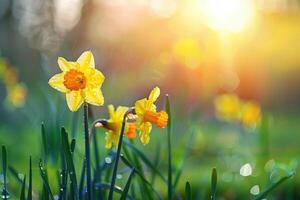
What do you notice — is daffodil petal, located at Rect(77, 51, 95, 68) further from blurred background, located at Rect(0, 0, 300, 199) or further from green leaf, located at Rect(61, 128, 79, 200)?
blurred background, located at Rect(0, 0, 300, 199)

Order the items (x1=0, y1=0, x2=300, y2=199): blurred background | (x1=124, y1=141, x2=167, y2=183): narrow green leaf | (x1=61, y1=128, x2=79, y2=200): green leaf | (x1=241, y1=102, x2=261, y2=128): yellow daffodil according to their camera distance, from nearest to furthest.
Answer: (x1=61, y1=128, x2=79, y2=200): green leaf, (x1=124, y1=141, x2=167, y2=183): narrow green leaf, (x1=241, y1=102, x2=261, y2=128): yellow daffodil, (x1=0, y1=0, x2=300, y2=199): blurred background

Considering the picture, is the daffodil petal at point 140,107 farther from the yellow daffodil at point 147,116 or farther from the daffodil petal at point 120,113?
the daffodil petal at point 120,113

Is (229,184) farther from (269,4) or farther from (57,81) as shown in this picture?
(269,4)

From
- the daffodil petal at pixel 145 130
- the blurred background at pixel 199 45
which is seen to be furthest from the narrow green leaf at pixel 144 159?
the blurred background at pixel 199 45

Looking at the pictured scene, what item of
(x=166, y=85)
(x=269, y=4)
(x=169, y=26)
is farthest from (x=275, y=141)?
(x=269, y=4)

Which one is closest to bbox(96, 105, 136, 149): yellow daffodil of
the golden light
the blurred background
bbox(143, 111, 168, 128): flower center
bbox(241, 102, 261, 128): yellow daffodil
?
bbox(143, 111, 168, 128): flower center

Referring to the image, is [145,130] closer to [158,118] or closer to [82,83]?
[158,118]
